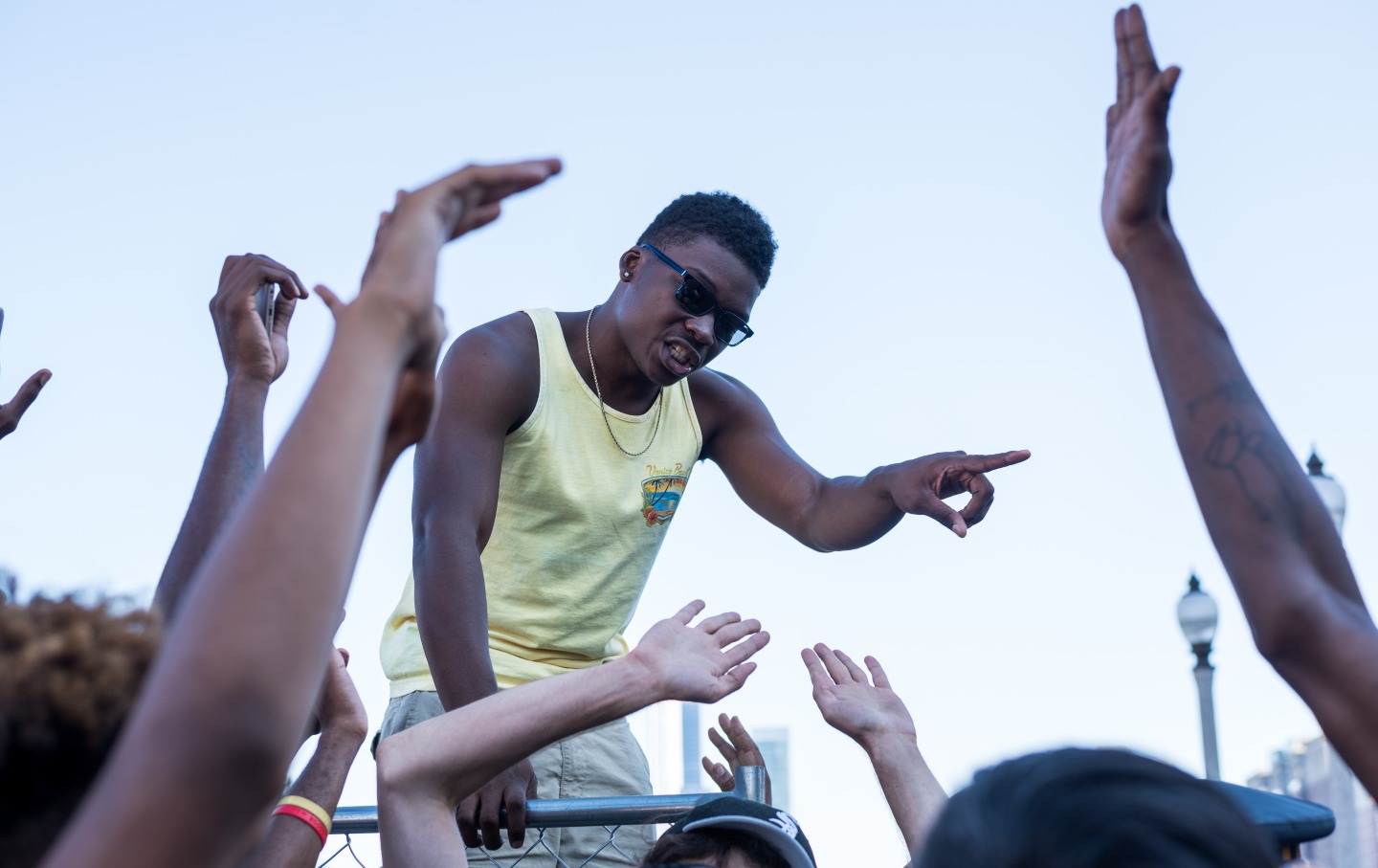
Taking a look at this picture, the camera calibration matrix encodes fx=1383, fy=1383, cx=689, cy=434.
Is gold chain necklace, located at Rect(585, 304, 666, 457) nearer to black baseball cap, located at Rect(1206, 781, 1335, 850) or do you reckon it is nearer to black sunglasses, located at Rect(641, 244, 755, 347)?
black sunglasses, located at Rect(641, 244, 755, 347)

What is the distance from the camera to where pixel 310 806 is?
2.22 m

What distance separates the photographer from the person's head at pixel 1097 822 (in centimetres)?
93

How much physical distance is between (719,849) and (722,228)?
2.15 metres

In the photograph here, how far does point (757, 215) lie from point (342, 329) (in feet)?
10.3

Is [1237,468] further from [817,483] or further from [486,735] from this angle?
[817,483]

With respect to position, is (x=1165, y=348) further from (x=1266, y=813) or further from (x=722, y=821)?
(x=722, y=821)

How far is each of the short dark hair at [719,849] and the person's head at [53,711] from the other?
136 cm

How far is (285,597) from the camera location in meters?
1.09

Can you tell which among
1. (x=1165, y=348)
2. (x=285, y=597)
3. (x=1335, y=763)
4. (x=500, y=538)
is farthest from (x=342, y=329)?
(x=1335, y=763)

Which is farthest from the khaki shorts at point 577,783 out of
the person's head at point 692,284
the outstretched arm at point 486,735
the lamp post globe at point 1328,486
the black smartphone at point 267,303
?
the lamp post globe at point 1328,486

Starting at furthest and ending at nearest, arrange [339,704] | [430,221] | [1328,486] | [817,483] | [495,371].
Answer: [1328,486] → [817,483] → [495,371] → [339,704] → [430,221]

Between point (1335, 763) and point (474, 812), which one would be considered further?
point (1335, 763)

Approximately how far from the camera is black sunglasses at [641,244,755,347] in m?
3.97

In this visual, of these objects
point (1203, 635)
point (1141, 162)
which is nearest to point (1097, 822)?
point (1141, 162)
